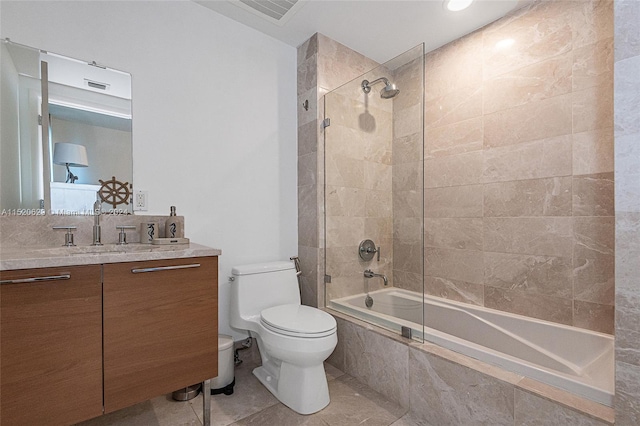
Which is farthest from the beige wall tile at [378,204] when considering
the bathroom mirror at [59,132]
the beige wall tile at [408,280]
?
the bathroom mirror at [59,132]

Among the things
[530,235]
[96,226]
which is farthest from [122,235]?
[530,235]

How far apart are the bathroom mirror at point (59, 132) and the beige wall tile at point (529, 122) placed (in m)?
2.27

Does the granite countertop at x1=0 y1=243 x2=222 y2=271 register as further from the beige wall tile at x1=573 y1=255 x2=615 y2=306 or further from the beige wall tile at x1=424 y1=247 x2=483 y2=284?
the beige wall tile at x1=573 y1=255 x2=615 y2=306

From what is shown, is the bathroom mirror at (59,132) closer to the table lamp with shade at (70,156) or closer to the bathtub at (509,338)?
the table lamp with shade at (70,156)

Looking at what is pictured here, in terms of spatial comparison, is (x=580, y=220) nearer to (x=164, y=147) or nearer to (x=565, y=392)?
(x=565, y=392)

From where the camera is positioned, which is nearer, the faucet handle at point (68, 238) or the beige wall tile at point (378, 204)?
the faucet handle at point (68, 238)

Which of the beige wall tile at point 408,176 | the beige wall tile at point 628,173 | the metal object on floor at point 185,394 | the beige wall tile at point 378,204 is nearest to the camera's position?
the beige wall tile at point 628,173

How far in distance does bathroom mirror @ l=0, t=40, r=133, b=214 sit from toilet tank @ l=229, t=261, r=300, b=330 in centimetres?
76

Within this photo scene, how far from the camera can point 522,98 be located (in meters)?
1.92

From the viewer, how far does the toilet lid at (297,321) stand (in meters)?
1.55

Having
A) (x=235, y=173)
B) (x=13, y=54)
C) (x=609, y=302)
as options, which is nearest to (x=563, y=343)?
(x=609, y=302)

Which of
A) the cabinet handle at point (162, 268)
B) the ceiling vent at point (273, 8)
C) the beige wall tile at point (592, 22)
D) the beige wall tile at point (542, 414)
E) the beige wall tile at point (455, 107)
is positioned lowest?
the beige wall tile at point (542, 414)

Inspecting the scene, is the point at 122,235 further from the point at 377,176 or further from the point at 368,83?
the point at 368,83

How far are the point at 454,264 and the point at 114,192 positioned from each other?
2.27m
